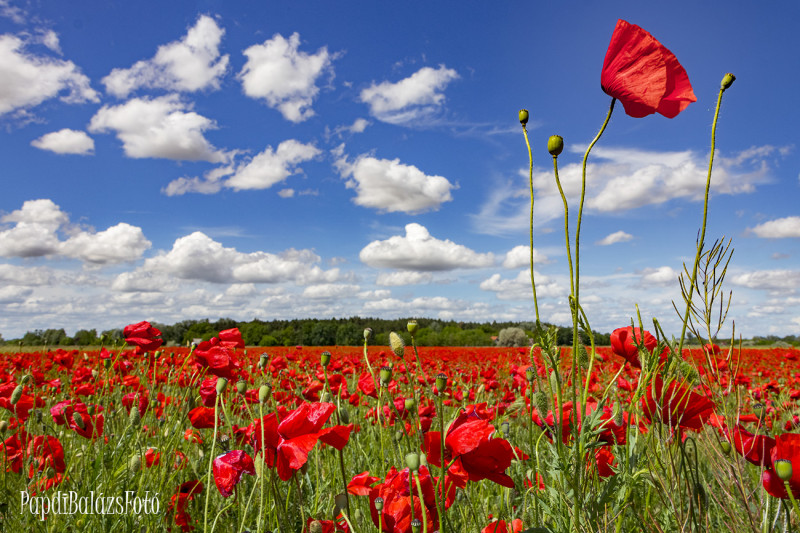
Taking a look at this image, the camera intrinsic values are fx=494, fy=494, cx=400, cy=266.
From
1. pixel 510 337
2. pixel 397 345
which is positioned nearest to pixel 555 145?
pixel 397 345

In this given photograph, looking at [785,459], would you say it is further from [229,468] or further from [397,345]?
[229,468]

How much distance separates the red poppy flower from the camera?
2.78 ft

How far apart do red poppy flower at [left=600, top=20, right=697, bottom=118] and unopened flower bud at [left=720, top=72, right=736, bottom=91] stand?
12 cm

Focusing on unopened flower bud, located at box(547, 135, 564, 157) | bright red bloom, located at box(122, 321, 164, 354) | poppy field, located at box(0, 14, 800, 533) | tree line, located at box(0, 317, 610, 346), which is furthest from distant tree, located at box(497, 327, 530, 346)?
unopened flower bud, located at box(547, 135, 564, 157)

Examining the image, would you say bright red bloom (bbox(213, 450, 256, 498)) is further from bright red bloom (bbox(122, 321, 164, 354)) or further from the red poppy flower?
bright red bloom (bbox(122, 321, 164, 354))

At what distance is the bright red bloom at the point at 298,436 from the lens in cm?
94

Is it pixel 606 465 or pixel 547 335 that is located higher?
pixel 547 335

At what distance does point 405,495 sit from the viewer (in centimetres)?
100

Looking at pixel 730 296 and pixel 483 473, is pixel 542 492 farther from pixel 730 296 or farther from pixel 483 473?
pixel 730 296

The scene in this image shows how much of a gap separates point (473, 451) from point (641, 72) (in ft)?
2.48

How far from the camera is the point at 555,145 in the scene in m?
0.82

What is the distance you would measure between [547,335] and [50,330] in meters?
7.22

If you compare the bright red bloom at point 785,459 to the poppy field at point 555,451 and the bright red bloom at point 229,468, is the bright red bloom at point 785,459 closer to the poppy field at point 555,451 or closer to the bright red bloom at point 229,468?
the poppy field at point 555,451

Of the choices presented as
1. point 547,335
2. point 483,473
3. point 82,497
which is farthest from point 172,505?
point 547,335
